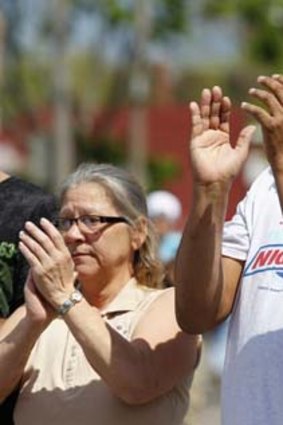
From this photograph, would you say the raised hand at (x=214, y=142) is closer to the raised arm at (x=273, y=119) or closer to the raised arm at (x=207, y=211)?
the raised arm at (x=207, y=211)

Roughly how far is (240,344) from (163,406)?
1.54 ft

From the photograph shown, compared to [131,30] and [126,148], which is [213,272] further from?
[126,148]

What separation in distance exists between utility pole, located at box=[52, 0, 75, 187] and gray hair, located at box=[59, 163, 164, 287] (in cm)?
1990

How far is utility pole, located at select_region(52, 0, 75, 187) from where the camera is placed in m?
24.8

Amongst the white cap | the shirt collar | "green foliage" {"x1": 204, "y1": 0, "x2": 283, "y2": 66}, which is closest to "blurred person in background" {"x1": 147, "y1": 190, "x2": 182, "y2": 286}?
the white cap

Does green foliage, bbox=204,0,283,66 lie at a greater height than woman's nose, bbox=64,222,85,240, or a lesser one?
lesser

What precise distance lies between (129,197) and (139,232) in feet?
0.35

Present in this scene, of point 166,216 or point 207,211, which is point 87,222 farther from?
point 166,216

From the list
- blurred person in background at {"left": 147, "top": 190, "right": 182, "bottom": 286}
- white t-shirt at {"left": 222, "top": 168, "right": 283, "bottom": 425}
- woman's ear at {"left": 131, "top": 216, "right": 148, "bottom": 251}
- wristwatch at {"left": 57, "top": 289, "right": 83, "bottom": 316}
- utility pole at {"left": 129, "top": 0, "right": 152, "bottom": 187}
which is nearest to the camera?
white t-shirt at {"left": 222, "top": 168, "right": 283, "bottom": 425}

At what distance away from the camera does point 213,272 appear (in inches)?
159

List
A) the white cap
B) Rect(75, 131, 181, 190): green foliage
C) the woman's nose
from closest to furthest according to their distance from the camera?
1. the woman's nose
2. the white cap
3. Rect(75, 131, 181, 190): green foliage

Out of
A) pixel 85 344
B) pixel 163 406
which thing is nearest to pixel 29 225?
pixel 85 344

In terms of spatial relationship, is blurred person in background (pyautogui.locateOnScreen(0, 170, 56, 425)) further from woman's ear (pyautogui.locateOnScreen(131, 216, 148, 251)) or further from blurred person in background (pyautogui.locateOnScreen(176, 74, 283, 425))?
blurred person in background (pyautogui.locateOnScreen(176, 74, 283, 425))

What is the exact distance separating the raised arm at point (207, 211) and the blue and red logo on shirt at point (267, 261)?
83mm
